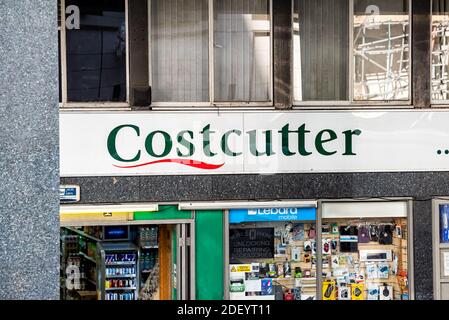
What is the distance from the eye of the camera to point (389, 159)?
38.2 feet

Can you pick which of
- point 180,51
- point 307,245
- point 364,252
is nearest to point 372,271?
point 364,252

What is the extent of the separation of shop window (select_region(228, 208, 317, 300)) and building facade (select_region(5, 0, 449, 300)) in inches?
0.7

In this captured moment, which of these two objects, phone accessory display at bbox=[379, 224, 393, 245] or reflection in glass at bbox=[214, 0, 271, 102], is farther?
phone accessory display at bbox=[379, 224, 393, 245]

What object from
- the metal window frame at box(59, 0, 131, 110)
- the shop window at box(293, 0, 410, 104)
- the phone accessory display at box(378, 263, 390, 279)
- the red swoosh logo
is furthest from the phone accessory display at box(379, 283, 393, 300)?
the metal window frame at box(59, 0, 131, 110)

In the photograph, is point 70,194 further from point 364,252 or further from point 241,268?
point 364,252

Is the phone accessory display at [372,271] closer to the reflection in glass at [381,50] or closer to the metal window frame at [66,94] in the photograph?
the reflection in glass at [381,50]

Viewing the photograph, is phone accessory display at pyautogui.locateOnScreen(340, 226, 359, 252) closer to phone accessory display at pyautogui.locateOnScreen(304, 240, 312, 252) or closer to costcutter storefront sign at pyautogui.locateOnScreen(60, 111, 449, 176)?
phone accessory display at pyautogui.locateOnScreen(304, 240, 312, 252)

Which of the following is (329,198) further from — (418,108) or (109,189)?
(109,189)

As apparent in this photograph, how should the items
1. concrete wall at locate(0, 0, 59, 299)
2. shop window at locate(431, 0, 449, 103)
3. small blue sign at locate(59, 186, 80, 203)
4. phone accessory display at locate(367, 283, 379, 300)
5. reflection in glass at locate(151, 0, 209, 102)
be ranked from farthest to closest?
1. shop window at locate(431, 0, 449, 103)
2. phone accessory display at locate(367, 283, 379, 300)
3. reflection in glass at locate(151, 0, 209, 102)
4. small blue sign at locate(59, 186, 80, 203)
5. concrete wall at locate(0, 0, 59, 299)

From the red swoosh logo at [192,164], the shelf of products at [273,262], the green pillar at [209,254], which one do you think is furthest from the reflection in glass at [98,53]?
the shelf of products at [273,262]

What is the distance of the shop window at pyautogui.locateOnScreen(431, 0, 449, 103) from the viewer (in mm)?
11930

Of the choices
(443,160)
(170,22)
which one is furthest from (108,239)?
(443,160)

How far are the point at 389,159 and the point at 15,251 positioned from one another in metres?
7.02
